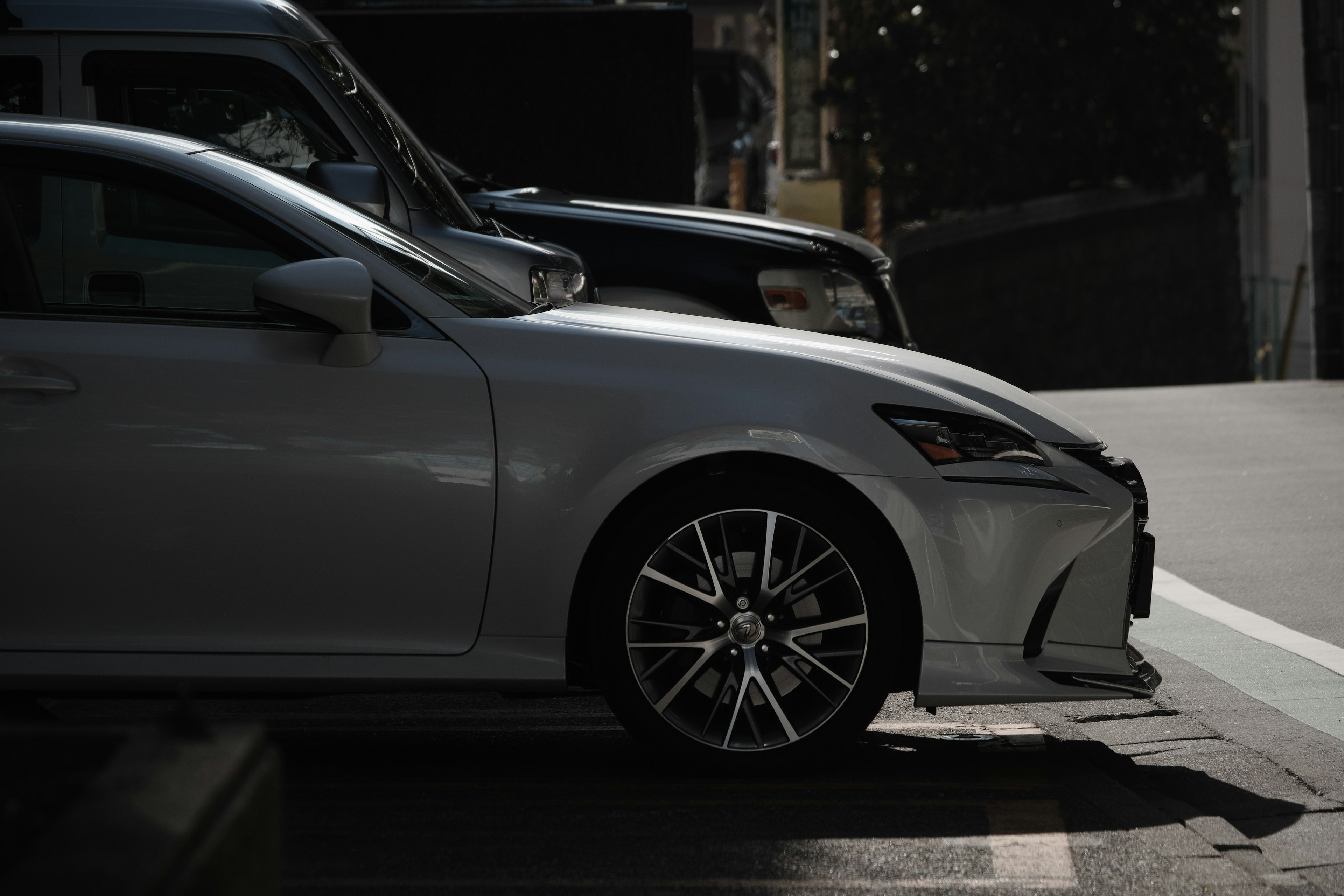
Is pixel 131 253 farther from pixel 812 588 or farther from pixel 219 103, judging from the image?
pixel 219 103

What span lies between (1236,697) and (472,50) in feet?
23.3

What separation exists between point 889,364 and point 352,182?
103 inches

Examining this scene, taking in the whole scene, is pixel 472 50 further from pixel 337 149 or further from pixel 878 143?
pixel 878 143

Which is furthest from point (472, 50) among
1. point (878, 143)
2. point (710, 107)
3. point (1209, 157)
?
point (1209, 157)

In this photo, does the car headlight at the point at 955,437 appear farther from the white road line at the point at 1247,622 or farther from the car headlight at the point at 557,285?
the car headlight at the point at 557,285

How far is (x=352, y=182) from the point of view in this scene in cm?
636

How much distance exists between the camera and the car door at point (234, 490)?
4.18 metres

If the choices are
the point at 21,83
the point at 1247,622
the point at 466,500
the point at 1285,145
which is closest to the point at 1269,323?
the point at 1285,145

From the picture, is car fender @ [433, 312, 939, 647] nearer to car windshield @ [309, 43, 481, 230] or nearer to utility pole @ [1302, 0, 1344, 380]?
car windshield @ [309, 43, 481, 230]

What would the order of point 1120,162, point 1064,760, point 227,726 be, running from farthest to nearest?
point 1120,162
point 1064,760
point 227,726

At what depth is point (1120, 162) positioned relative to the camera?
31109 mm

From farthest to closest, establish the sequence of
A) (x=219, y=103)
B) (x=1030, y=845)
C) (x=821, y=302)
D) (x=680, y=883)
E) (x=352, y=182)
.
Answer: (x=821, y=302) → (x=219, y=103) → (x=352, y=182) → (x=1030, y=845) → (x=680, y=883)

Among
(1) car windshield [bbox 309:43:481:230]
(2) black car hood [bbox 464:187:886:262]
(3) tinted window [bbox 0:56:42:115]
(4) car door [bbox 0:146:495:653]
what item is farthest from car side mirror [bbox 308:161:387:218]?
(4) car door [bbox 0:146:495:653]

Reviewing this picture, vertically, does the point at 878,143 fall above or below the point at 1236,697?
above
